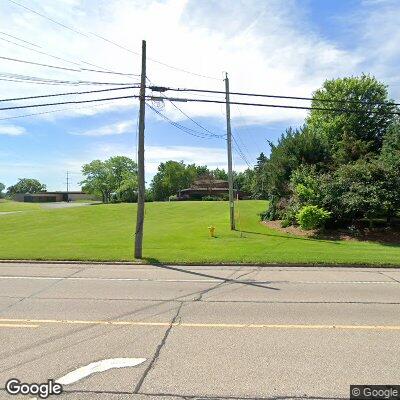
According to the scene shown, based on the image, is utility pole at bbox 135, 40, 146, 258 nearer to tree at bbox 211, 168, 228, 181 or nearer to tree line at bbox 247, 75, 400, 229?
tree line at bbox 247, 75, 400, 229

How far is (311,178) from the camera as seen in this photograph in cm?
2531

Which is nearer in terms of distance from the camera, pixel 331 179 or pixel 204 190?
pixel 331 179

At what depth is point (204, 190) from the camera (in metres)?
97.2

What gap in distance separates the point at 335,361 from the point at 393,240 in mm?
18056

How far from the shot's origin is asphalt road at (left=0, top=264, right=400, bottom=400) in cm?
443

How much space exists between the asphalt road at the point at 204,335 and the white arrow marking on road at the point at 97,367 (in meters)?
0.05

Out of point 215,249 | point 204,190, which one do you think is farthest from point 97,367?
point 204,190

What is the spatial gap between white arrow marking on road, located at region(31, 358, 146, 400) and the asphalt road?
5 cm

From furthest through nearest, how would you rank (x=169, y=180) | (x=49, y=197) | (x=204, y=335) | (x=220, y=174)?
(x=220, y=174), (x=49, y=197), (x=169, y=180), (x=204, y=335)

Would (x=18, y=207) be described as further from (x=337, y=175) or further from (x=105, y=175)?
(x=337, y=175)

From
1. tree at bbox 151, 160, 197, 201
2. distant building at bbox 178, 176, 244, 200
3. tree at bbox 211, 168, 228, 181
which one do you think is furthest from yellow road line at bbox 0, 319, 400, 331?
tree at bbox 211, 168, 228, 181

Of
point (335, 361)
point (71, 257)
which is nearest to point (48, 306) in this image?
point (335, 361)

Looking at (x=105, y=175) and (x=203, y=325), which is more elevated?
(x=105, y=175)

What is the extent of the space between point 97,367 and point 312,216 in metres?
19.5
